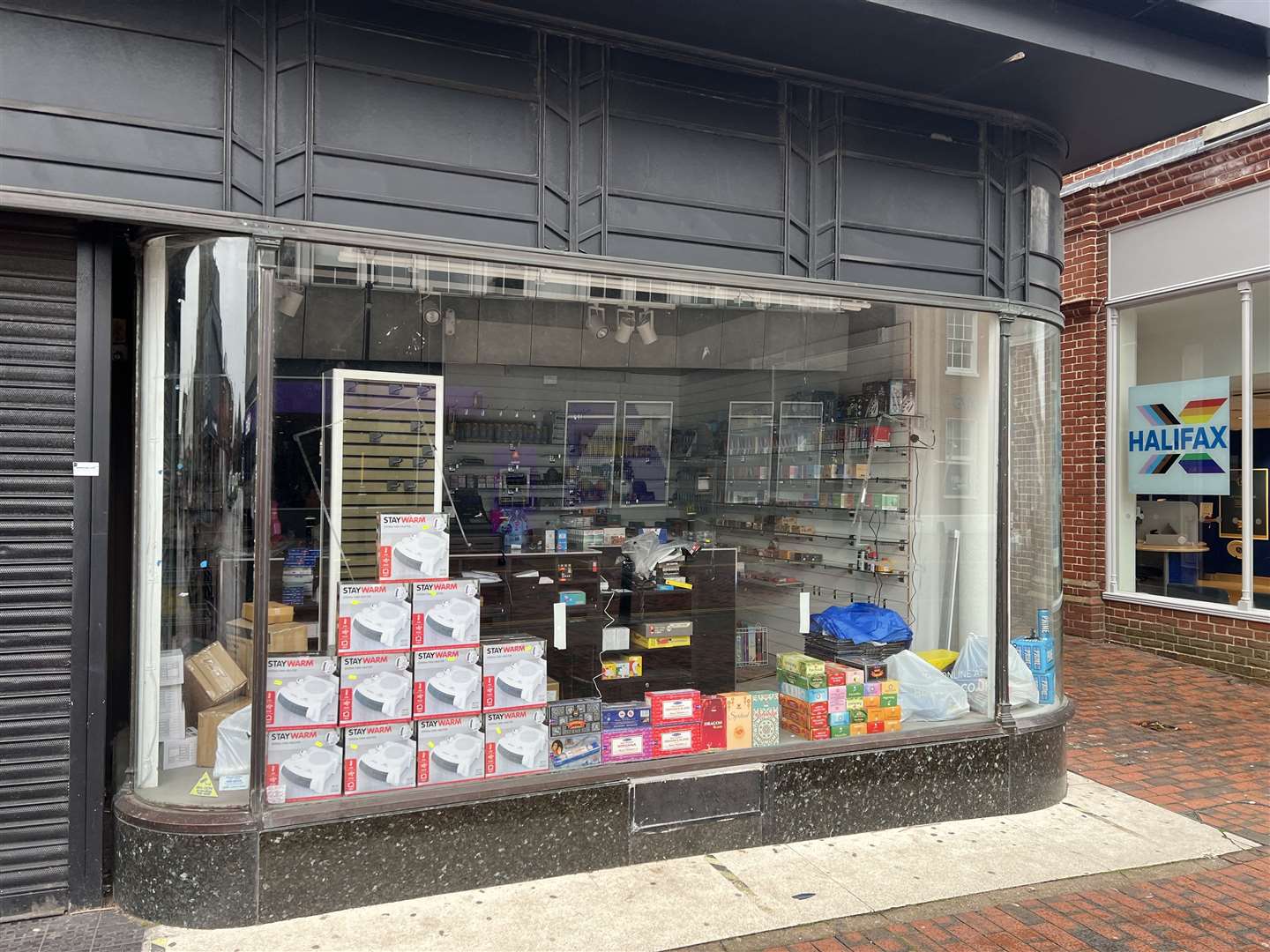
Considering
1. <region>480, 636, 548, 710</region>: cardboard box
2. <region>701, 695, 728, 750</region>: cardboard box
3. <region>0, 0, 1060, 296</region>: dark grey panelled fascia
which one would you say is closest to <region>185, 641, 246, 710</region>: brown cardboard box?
<region>480, 636, 548, 710</region>: cardboard box

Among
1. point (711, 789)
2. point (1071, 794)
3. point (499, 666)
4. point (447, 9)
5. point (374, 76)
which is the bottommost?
point (1071, 794)

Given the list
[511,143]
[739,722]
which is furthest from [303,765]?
[511,143]

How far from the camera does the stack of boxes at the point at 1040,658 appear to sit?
5.32 m

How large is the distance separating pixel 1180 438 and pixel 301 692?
8.66m

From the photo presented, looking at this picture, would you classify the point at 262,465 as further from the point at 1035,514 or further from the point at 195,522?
the point at 1035,514

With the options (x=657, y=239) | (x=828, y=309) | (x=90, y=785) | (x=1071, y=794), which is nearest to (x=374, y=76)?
(x=657, y=239)

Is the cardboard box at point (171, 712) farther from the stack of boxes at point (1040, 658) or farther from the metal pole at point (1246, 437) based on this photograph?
the metal pole at point (1246, 437)

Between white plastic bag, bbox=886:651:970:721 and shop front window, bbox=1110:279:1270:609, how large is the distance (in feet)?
16.0

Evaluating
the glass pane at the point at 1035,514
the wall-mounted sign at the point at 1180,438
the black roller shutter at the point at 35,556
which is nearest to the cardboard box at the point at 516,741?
the black roller shutter at the point at 35,556

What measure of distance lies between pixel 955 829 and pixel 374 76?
4694 millimetres

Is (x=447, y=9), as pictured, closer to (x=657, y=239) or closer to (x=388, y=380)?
(x=657, y=239)

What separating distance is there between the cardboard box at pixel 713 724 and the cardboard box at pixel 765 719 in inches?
6.7

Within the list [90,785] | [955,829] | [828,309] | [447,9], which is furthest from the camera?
[828,309]

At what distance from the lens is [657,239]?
440cm
